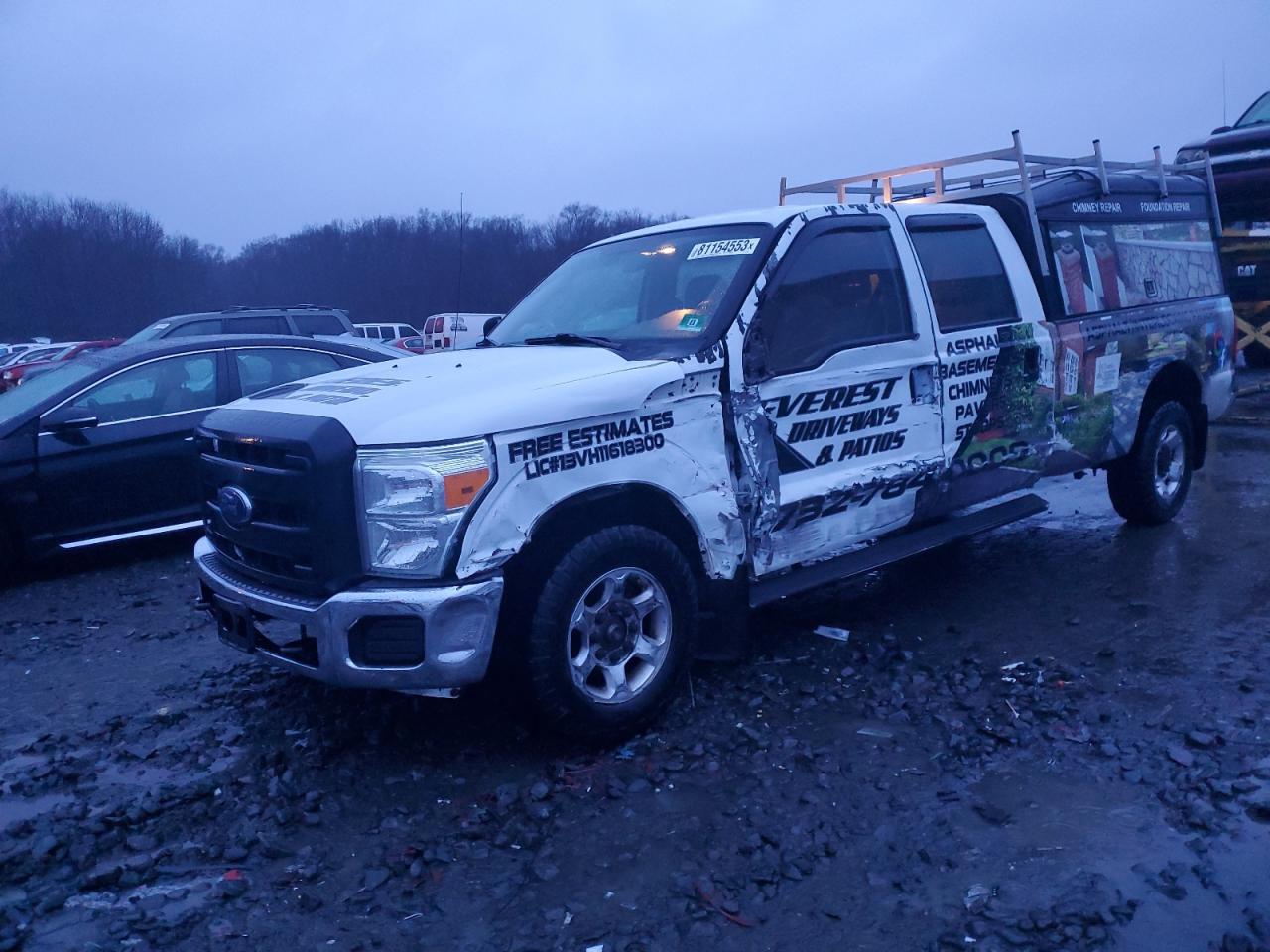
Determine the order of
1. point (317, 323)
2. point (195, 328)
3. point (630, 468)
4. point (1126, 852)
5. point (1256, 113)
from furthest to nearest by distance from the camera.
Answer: point (317, 323), point (1256, 113), point (195, 328), point (630, 468), point (1126, 852)

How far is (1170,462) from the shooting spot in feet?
23.9

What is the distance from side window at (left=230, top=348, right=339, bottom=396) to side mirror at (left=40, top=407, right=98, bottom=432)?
1103 millimetres

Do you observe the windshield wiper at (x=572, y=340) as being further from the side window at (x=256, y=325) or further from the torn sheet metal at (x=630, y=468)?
the side window at (x=256, y=325)

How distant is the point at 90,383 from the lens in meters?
7.11

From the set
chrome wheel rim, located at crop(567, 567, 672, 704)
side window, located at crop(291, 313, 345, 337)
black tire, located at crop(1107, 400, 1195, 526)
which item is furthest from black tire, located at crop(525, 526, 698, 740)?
side window, located at crop(291, 313, 345, 337)

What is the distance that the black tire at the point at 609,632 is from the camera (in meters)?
3.84

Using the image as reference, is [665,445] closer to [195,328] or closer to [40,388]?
[40,388]

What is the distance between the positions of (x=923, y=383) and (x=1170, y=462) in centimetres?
311

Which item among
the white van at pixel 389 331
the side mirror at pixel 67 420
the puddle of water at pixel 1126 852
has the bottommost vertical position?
the puddle of water at pixel 1126 852

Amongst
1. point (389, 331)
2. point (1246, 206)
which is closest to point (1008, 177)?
point (1246, 206)

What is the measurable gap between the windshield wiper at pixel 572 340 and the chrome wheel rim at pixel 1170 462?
4286 mm

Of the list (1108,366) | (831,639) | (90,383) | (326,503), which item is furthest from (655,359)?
(90,383)

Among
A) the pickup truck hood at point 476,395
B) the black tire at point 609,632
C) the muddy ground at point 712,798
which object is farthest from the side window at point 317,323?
the black tire at point 609,632

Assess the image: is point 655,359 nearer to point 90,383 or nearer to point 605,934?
point 605,934
